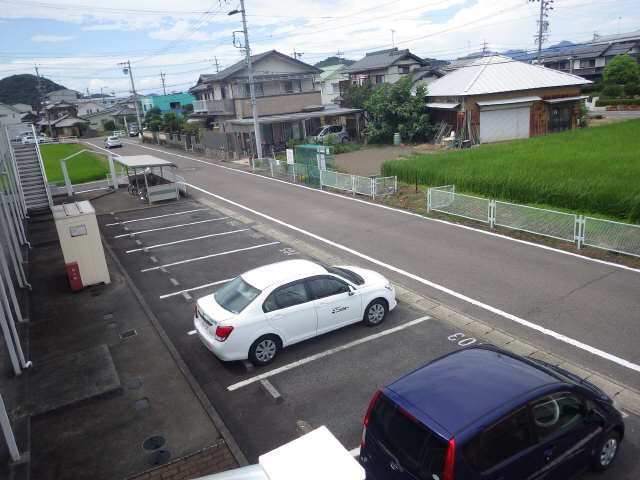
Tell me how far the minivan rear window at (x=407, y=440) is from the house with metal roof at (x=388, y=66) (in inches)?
1921

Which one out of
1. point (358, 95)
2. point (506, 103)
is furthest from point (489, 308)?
point (358, 95)

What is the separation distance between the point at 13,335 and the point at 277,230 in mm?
9896

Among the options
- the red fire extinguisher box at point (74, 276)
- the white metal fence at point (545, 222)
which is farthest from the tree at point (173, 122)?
the red fire extinguisher box at point (74, 276)

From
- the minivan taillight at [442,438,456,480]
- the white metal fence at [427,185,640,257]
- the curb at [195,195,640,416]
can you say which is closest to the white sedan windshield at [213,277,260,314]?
the curb at [195,195,640,416]

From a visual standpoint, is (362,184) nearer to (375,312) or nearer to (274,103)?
(375,312)

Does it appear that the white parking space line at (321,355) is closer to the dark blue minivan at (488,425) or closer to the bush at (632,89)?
the dark blue minivan at (488,425)

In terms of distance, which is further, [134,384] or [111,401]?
[134,384]

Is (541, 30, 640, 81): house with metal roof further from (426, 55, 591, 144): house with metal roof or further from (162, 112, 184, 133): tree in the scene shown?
(162, 112, 184, 133): tree

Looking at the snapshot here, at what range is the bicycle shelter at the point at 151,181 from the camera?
23109 millimetres

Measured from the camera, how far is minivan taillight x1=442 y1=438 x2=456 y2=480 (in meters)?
4.33

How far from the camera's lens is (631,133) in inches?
1102

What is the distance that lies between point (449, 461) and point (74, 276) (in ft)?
35.6

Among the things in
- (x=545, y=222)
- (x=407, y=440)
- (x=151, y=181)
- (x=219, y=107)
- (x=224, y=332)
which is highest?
(x=219, y=107)

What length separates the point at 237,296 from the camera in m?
8.59
